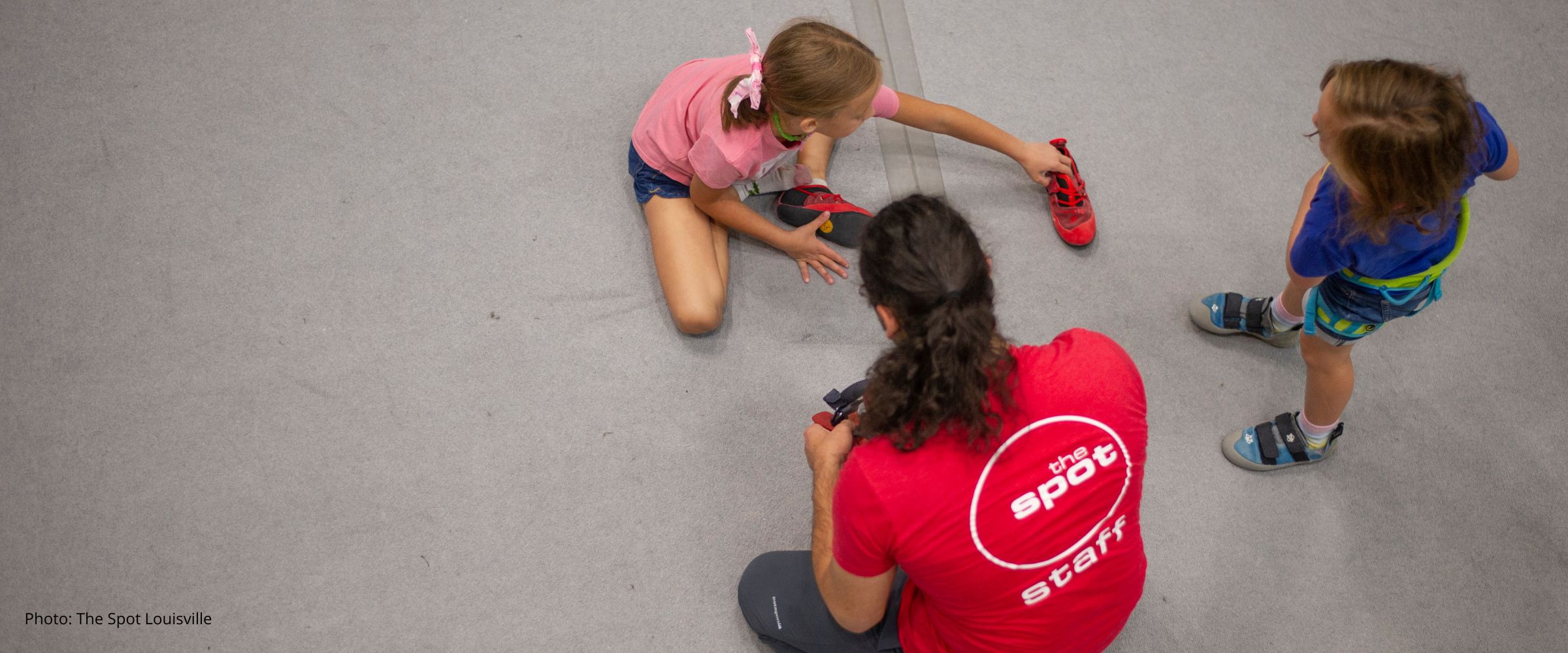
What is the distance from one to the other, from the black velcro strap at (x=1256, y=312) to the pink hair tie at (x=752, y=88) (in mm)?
922

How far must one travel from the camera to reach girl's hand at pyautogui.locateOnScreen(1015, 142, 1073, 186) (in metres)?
1.72

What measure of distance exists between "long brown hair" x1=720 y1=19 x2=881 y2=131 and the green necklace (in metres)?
0.04

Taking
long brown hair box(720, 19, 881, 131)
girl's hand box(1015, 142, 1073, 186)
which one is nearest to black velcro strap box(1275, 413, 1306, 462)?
girl's hand box(1015, 142, 1073, 186)

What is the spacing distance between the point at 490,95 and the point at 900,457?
1277mm

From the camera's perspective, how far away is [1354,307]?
1.24 m

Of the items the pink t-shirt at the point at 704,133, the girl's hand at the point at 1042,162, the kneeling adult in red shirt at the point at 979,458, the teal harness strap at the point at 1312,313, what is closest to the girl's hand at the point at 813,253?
the pink t-shirt at the point at 704,133

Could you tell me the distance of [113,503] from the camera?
4.95 ft

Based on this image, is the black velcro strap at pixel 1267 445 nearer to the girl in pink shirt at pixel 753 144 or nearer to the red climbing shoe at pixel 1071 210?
the red climbing shoe at pixel 1071 210

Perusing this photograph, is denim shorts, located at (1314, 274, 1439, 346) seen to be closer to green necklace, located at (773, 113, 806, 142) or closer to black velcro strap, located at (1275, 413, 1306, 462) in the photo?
black velcro strap, located at (1275, 413, 1306, 462)

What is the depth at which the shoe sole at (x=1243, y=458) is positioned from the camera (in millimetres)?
1546

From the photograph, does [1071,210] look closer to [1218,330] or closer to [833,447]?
[1218,330]

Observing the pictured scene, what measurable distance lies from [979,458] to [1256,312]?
95 cm

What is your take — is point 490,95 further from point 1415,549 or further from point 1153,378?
point 1415,549

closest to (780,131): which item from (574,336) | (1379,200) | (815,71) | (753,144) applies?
(753,144)
